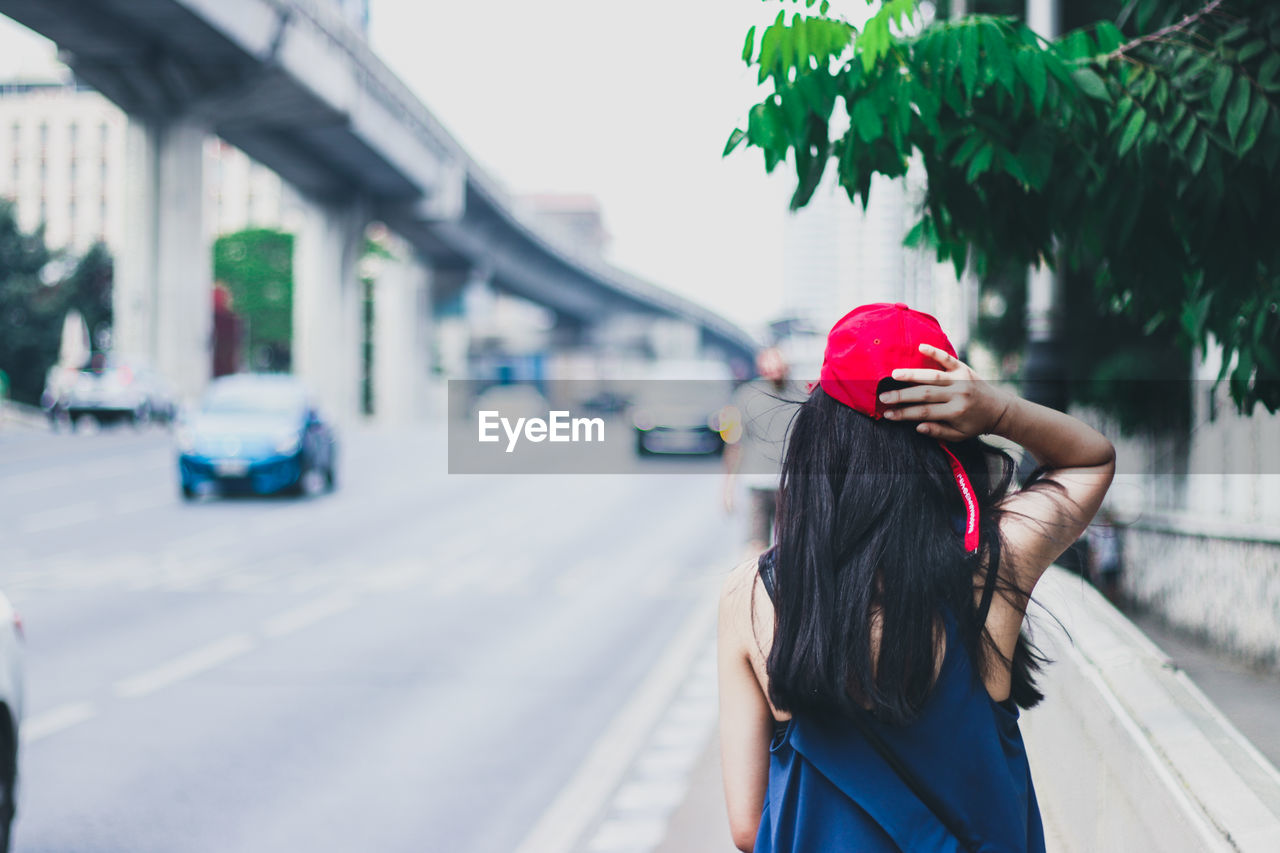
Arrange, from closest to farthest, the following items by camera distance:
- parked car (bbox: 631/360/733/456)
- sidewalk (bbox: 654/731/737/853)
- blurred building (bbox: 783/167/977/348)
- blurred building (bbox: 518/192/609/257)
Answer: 1. blurred building (bbox: 783/167/977/348)
2. sidewalk (bbox: 654/731/737/853)
3. parked car (bbox: 631/360/733/456)
4. blurred building (bbox: 518/192/609/257)

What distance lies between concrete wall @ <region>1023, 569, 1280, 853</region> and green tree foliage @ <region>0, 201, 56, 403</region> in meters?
62.0

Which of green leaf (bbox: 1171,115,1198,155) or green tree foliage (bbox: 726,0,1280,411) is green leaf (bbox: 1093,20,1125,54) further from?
green leaf (bbox: 1171,115,1198,155)

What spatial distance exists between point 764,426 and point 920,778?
2.51 ft

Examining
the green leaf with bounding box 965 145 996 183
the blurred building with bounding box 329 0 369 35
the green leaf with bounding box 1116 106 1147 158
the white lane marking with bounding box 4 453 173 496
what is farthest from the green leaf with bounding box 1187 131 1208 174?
the blurred building with bounding box 329 0 369 35

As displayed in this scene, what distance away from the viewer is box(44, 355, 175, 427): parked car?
34781 mm

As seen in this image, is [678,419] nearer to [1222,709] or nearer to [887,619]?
[1222,709]

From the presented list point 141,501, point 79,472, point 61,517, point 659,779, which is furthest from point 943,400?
point 79,472

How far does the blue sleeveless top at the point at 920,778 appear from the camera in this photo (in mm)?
1919

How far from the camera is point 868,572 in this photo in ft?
6.39

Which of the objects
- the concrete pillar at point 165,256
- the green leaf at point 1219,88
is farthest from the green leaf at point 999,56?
the concrete pillar at point 165,256

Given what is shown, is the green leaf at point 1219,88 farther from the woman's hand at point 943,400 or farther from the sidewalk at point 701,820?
the sidewalk at point 701,820

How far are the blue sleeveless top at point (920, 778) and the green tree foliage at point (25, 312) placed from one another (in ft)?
209

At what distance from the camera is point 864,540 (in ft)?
6.45

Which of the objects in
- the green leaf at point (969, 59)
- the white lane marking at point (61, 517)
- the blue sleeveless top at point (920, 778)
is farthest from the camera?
the white lane marking at point (61, 517)
